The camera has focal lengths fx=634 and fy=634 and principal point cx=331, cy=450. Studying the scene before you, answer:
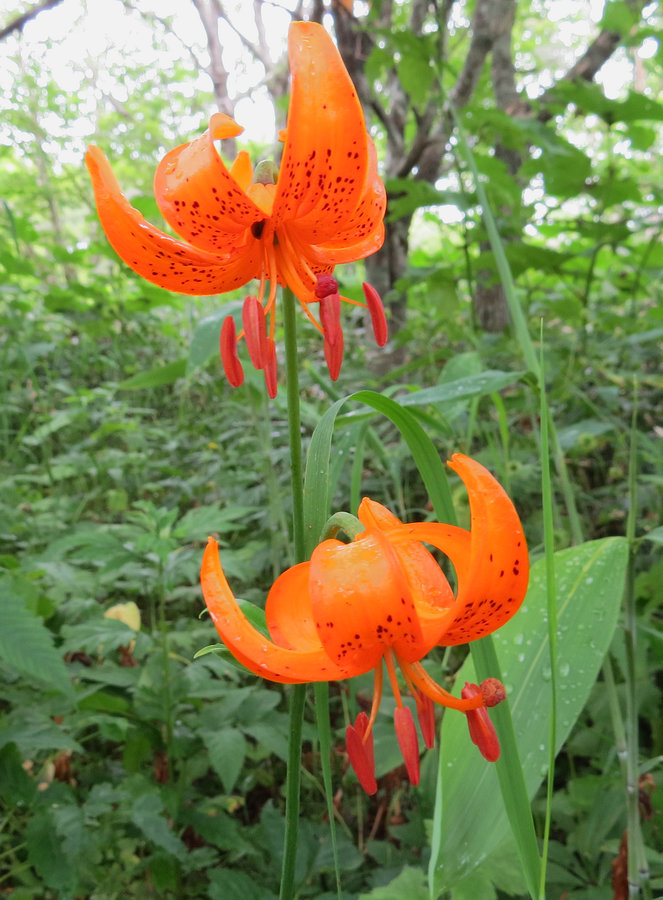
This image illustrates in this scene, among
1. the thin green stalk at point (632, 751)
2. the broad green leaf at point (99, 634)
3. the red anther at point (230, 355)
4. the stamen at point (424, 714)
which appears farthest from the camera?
the broad green leaf at point (99, 634)

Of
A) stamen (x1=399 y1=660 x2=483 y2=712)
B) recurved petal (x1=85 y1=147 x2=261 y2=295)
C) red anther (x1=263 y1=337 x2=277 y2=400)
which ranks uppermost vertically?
→ recurved petal (x1=85 y1=147 x2=261 y2=295)

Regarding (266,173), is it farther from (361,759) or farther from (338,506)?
(338,506)

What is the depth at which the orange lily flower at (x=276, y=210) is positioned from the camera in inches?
17.4

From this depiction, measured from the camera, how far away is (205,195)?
0.53 meters

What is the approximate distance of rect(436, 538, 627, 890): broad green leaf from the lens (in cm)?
58

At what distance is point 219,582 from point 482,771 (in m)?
0.37

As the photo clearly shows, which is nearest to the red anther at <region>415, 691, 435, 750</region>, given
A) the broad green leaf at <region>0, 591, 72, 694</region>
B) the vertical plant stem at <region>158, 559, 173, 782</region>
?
the broad green leaf at <region>0, 591, 72, 694</region>

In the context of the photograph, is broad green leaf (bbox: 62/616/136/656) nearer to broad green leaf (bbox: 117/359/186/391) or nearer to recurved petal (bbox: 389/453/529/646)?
broad green leaf (bbox: 117/359/186/391)

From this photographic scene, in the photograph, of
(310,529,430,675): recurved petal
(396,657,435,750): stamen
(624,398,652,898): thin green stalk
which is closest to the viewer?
(310,529,430,675): recurved petal

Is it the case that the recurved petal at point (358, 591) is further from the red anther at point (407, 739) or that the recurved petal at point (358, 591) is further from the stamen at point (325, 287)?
the stamen at point (325, 287)

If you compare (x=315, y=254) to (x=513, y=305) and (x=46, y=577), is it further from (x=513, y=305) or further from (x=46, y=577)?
(x=46, y=577)

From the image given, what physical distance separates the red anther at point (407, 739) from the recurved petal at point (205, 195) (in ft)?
1.40

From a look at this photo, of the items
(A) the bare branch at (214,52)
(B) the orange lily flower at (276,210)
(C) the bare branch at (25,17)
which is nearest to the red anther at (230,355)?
(B) the orange lily flower at (276,210)

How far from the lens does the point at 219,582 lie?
408 mm
